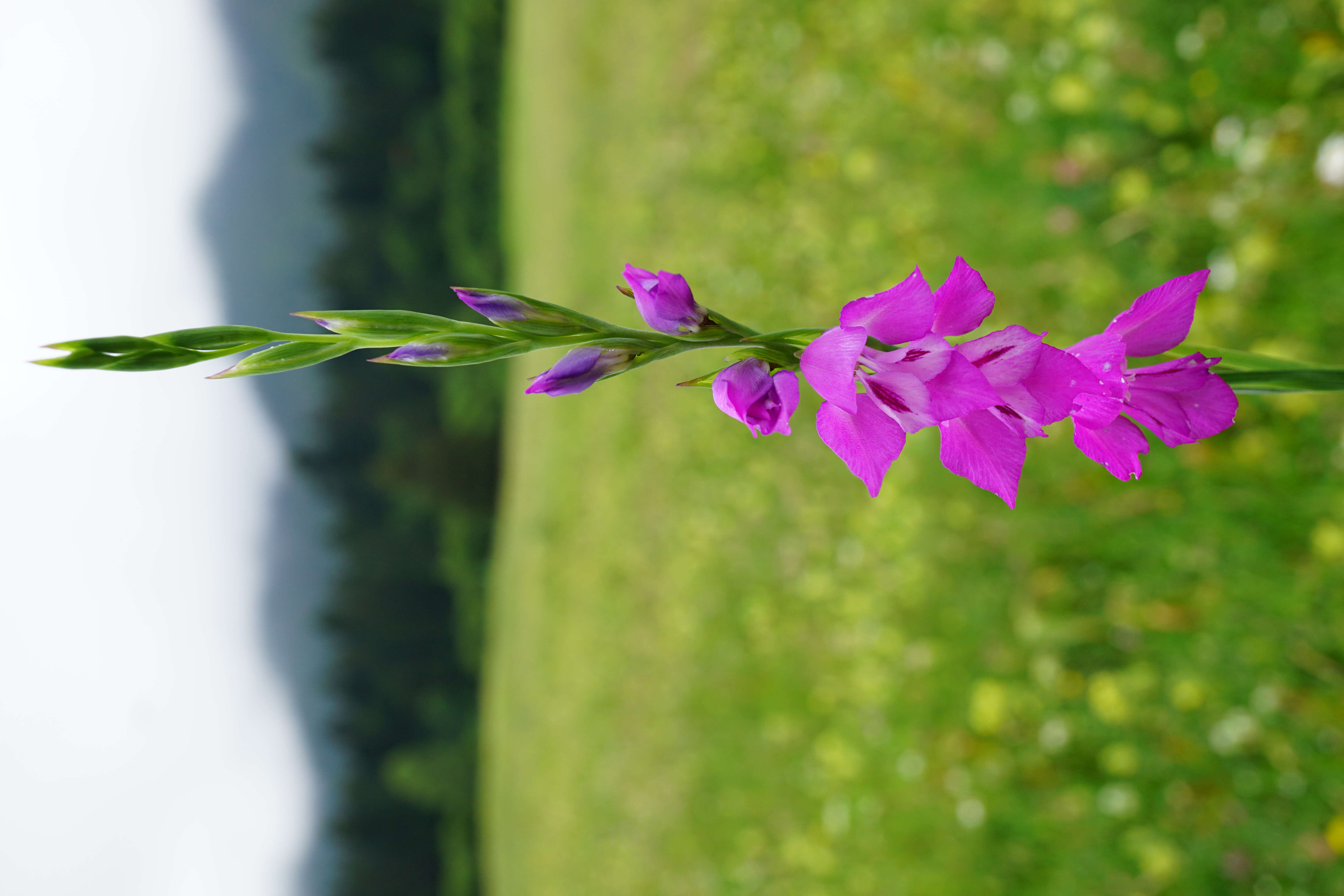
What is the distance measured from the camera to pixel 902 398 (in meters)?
0.70

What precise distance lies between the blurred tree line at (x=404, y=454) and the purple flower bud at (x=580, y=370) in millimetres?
12482

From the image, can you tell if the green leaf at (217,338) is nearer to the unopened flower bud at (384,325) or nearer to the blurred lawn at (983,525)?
the unopened flower bud at (384,325)

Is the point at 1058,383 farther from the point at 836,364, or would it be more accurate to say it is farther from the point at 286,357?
the point at 286,357

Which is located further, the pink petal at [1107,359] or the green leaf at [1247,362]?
the green leaf at [1247,362]

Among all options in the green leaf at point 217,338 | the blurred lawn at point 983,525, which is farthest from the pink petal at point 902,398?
the blurred lawn at point 983,525

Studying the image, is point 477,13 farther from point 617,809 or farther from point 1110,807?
point 1110,807

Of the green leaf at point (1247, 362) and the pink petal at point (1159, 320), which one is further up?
the pink petal at point (1159, 320)

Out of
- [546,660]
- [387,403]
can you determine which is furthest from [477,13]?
[546,660]

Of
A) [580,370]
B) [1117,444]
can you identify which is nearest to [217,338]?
[580,370]

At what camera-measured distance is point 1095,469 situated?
10.5 ft

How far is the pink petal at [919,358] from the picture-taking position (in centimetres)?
67

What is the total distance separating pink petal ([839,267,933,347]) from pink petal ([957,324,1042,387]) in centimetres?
4

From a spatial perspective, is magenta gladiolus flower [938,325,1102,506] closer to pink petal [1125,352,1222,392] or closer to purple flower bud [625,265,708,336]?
pink petal [1125,352,1222,392]

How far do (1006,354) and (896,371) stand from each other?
9 centimetres
